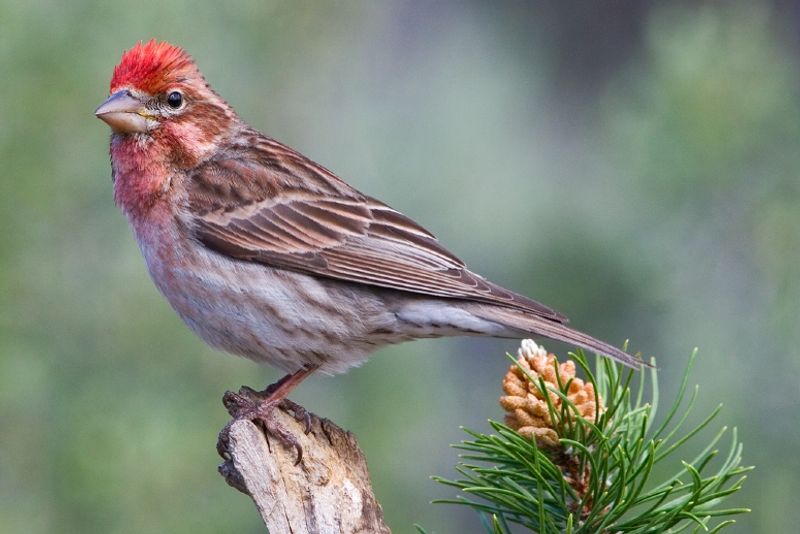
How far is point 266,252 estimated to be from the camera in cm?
492

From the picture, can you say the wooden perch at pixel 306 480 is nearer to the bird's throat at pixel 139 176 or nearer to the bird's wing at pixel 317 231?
the bird's wing at pixel 317 231

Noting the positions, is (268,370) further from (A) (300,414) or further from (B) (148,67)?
(A) (300,414)

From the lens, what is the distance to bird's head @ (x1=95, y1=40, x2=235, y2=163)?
16.1 ft

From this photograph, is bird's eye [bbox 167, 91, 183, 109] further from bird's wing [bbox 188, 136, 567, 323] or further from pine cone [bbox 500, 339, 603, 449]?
pine cone [bbox 500, 339, 603, 449]

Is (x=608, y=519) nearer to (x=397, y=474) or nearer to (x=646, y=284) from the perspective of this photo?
(x=646, y=284)

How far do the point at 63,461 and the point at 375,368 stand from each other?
1.55m

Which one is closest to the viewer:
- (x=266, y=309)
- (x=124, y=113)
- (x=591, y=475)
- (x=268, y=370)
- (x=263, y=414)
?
(x=591, y=475)

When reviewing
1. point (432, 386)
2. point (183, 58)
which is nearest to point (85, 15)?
point (183, 58)

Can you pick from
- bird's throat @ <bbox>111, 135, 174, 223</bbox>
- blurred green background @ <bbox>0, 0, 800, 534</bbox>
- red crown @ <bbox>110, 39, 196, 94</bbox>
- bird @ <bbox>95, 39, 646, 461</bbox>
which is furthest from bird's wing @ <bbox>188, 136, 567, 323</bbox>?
blurred green background @ <bbox>0, 0, 800, 534</bbox>

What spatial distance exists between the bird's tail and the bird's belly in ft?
1.36

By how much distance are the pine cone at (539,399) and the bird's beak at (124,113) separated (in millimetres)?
2188

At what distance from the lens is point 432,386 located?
593cm

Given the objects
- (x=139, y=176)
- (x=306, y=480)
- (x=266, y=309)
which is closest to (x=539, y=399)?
(x=306, y=480)

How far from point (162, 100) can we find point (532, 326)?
70.5 inches
